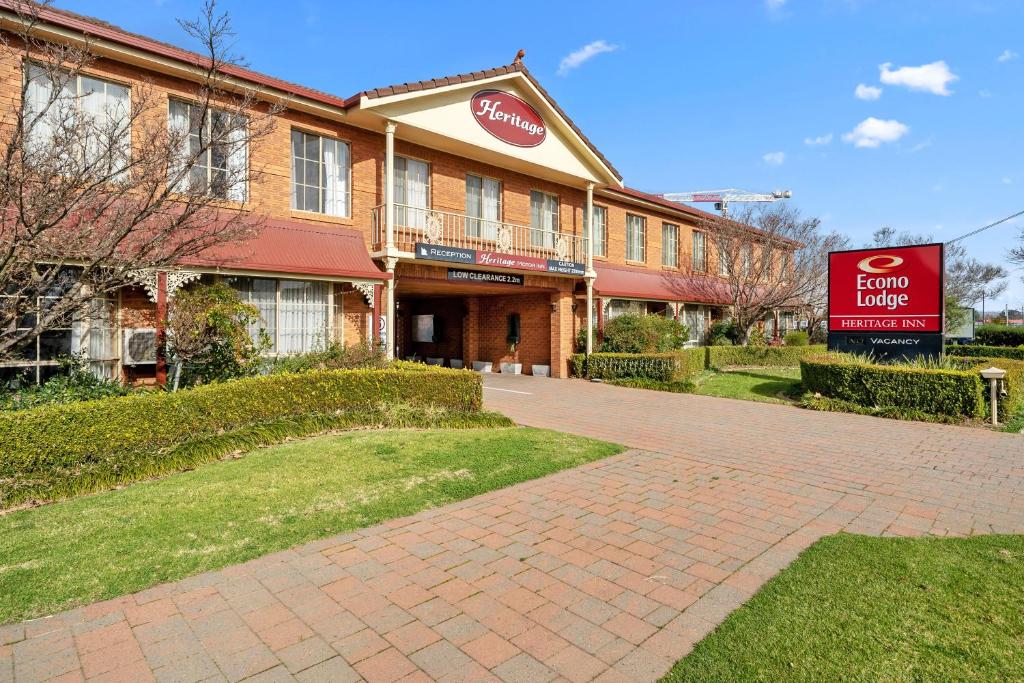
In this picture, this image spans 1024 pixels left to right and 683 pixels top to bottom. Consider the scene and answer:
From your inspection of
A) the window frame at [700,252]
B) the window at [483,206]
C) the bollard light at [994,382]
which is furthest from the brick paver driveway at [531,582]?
the window frame at [700,252]

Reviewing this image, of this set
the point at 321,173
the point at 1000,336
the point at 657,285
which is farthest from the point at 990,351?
the point at 321,173

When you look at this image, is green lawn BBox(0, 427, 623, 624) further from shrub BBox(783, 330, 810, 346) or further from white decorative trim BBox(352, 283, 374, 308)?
shrub BBox(783, 330, 810, 346)

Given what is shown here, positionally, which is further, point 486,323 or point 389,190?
point 486,323

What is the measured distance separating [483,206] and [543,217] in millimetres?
2748

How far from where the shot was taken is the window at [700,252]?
24.9 metres

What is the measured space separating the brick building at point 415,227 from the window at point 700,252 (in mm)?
2785

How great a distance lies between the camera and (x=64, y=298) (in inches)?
248

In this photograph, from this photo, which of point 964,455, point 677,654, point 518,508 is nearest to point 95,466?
point 518,508

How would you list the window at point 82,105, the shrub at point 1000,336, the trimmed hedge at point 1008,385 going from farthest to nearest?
the shrub at point 1000,336
the trimmed hedge at point 1008,385
the window at point 82,105

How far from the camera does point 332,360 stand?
10828 mm

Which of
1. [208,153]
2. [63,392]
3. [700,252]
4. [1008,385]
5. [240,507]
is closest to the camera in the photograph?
[240,507]

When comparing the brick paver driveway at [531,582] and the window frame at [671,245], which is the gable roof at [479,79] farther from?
the brick paver driveway at [531,582]

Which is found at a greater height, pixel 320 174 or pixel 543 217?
pixel 543 217

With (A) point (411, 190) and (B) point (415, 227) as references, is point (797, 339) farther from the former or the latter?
(A) point (411, 190)
